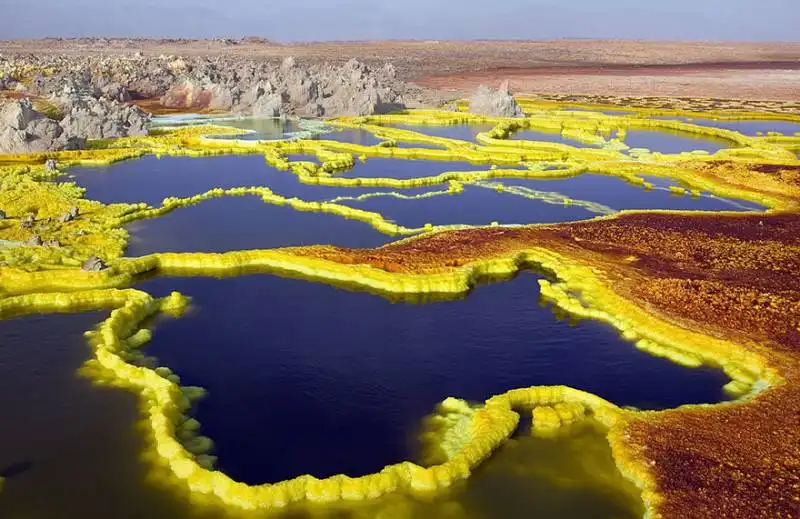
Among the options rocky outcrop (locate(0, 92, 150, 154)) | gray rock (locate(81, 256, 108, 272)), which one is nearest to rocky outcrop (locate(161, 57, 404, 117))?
rocky outcrop (locate(0, 92, 150, 154))

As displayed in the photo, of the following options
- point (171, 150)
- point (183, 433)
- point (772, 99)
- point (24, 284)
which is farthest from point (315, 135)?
point (772, 99)

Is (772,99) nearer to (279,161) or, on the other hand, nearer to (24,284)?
(279,161)

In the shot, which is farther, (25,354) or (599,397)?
(25,354)

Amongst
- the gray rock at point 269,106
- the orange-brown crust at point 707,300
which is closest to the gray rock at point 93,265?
the orange-brown crust at point 707,300

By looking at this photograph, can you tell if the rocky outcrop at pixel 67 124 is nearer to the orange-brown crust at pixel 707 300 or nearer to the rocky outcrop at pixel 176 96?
the rocky outcrop at pixel 176 96

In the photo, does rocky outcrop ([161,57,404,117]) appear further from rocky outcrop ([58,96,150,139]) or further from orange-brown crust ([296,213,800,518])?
orange-brown crust ([296,213,800,518])

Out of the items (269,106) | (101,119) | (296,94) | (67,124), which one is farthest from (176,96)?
(67,124)
